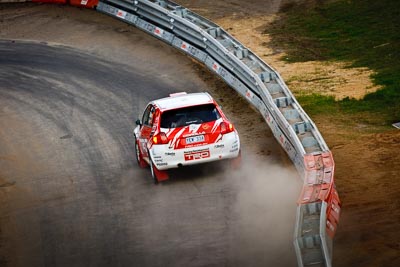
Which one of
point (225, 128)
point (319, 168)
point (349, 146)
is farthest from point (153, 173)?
point (349, 146)

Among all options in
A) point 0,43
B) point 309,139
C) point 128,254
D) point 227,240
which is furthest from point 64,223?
point 0,43

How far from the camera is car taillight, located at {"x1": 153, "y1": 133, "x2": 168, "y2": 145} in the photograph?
19375 millimetres

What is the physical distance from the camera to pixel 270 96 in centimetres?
2156

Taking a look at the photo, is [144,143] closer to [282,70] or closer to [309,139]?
[309,139]

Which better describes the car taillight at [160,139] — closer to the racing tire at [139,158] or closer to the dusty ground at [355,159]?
the racing tire at [139,158]

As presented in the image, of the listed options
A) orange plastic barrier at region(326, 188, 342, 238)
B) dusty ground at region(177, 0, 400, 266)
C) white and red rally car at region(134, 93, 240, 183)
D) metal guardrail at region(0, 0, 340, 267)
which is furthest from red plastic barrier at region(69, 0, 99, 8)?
orange plastic barrier at region(326, 188, 342, 238)

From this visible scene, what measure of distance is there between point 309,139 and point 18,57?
45.6ft

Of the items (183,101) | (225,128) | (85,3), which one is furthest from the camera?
(85,3)

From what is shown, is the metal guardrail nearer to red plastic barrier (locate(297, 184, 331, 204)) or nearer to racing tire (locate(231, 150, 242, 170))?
red plastic barrier (locate(297, 184, 331, 204))

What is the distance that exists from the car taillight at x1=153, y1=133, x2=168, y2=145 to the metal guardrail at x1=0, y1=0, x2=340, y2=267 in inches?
99.7

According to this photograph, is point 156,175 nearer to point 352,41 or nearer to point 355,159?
point 355,159

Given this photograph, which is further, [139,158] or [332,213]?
[139,158]

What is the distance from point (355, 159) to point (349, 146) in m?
0.97

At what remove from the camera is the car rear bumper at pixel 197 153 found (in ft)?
63.2
